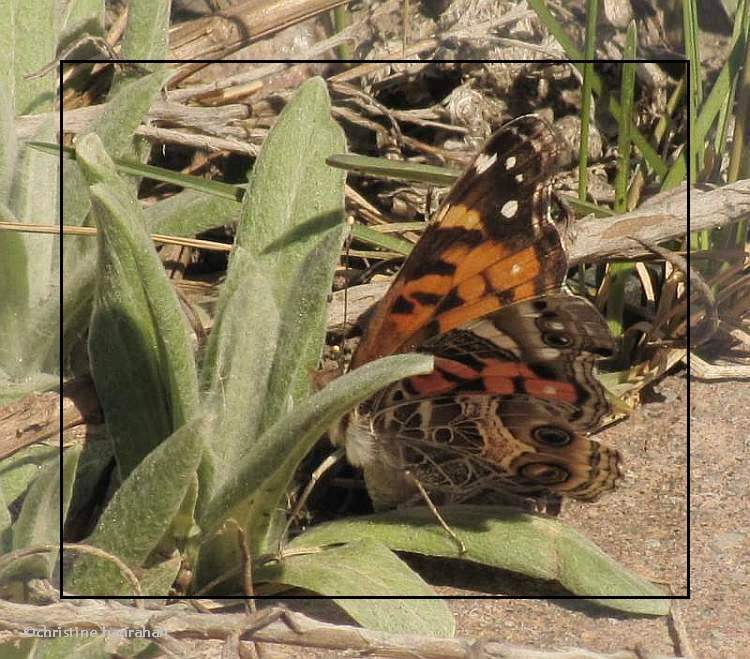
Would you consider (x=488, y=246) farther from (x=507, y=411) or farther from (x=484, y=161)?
(x=507, y=411)

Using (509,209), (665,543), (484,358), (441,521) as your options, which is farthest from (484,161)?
(665,543)

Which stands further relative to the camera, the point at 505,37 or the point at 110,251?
the point at 505,37

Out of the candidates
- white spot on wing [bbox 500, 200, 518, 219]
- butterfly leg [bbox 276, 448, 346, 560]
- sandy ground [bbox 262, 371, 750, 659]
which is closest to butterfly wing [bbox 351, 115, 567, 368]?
white spot on wing [bbox 500, 200, 518, 219]

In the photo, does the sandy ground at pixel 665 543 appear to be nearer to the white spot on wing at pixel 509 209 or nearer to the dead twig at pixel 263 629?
the dead twig at pixel 263 629

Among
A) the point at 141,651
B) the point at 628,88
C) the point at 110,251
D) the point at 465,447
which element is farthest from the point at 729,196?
the point at 141,651

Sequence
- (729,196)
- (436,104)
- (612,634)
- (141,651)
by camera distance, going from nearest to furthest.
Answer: (141,651) → (612,634) → (729,196) → (436,104)

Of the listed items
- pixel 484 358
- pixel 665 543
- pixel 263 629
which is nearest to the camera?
pixel 263 629

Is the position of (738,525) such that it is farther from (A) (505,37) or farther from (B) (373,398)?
(A) (505,37)

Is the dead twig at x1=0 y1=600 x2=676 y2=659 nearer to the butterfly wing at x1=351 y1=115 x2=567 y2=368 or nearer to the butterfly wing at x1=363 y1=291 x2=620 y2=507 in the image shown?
the butterfly wing at x1=363 y1=291 x2=620 y2=507
